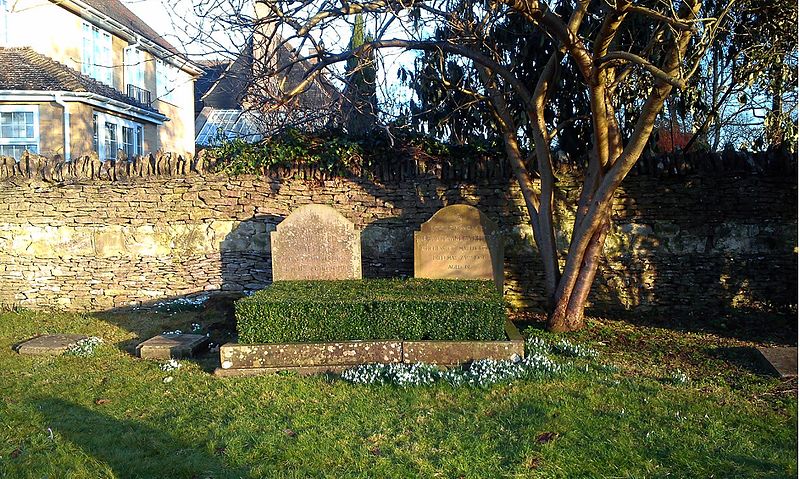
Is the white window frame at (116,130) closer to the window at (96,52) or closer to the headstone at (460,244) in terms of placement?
the window at (96,52)

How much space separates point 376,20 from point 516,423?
17.8ft

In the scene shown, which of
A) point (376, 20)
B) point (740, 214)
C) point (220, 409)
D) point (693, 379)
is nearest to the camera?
point (220, 409)

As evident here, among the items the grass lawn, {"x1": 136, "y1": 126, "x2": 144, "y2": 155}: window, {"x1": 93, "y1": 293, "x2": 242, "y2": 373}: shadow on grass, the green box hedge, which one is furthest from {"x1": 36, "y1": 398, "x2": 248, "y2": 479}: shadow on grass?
{"x1": 136, "y1": 126, "x2": 144, "y2": 155}: window

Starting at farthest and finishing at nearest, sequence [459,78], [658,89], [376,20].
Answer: [459,78] < [376,20] < [658,89]

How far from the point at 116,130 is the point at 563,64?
14.7 meters

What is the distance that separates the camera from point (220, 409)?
5852 mm

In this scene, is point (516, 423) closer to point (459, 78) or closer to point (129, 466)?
point (129, 466)

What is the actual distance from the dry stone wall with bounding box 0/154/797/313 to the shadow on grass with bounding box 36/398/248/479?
18.6 ft

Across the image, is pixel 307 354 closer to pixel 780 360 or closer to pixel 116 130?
pixel 780 360

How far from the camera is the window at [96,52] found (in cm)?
1907

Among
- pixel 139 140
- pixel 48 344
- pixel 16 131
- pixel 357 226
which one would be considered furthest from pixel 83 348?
pixel 139 140

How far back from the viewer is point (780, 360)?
7027 millimetres

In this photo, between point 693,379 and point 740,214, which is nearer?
point 693,379

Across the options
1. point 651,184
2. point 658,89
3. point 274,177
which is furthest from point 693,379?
point 274,177
